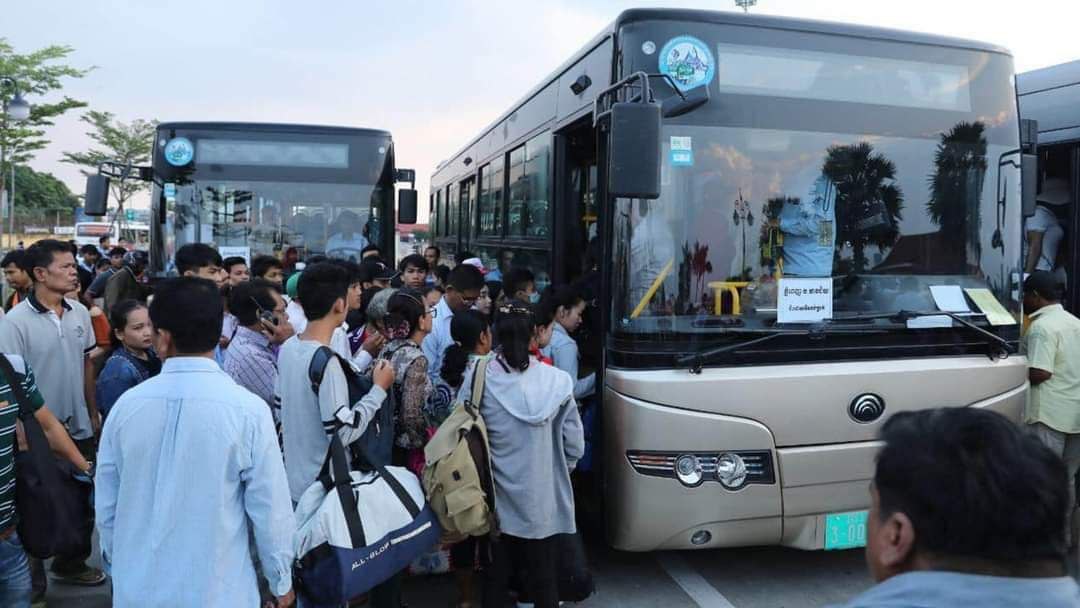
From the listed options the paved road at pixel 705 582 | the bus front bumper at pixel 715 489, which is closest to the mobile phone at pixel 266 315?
the paved road at pixel 705 582

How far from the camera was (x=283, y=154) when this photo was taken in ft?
28.3

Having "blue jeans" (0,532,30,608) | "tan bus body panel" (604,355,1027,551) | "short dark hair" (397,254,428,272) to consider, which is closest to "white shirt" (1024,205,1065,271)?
"tan bus body panel" (604,355,1027,551)

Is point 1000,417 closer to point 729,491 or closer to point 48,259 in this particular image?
point 729,491

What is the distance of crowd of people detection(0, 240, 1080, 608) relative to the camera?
1.22m

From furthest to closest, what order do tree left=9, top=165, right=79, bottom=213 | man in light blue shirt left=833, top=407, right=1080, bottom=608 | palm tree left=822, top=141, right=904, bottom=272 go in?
tree left=9, top=165, right=79, bottom=213 → palm tree left=822, top=141, right=904, bottom=272 → man in light blue shirt left=833, top=407, right=1080, bottom=608

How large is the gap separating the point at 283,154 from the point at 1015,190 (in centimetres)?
694

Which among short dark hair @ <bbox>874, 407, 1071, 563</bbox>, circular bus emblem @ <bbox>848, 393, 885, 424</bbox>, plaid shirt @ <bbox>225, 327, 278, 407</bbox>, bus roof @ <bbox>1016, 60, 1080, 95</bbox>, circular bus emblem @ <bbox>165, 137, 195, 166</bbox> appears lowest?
circular bus emblem @ <bbox>848, 393, 885, 424</bbox>

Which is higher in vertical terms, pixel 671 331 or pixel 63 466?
pixel 671 331

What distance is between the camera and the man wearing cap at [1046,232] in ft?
20.0

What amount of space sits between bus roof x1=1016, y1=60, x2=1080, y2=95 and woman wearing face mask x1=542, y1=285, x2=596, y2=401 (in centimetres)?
414

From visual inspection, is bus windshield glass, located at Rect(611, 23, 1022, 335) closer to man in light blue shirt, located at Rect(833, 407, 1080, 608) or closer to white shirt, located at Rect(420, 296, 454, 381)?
white shirt, located at Rect(420, 296, 454, 381)

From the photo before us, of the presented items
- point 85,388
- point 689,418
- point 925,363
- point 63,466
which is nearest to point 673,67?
point 689,418

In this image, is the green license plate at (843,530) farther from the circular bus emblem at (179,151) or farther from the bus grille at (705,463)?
the circular bus emblem at (179,151)

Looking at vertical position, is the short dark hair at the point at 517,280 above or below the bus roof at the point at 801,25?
below
